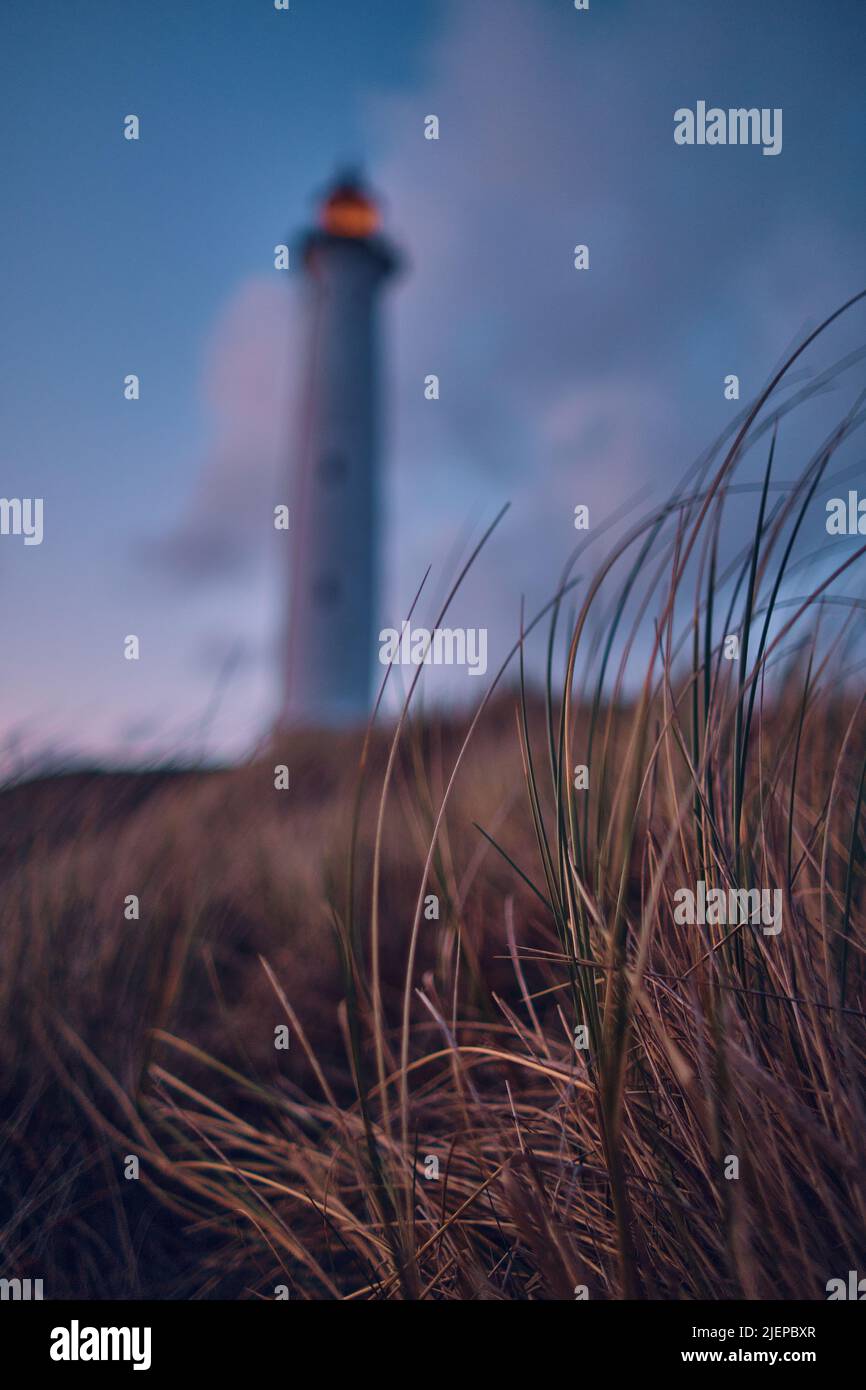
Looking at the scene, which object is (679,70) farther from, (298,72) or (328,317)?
(328,317)

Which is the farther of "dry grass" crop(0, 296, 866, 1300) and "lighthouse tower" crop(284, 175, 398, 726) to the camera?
"lighthouse tower" crop(284, 175, 398, 726)

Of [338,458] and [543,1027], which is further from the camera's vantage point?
[338,458]

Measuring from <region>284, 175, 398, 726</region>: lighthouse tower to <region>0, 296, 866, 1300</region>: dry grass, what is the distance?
10.6 feet

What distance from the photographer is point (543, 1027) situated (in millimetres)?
946

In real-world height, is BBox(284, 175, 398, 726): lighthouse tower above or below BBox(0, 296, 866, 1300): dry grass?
above

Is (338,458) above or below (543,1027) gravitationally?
above

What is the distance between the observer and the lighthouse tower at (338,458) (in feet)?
14.9

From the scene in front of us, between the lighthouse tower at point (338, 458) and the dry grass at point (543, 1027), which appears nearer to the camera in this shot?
the dry grass at point (543, 1027)

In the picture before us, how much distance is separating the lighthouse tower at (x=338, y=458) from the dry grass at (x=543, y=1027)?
10.6 ft

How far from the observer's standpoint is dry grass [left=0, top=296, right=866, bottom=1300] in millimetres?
614

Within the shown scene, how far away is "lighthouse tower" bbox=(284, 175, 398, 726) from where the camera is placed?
4.53 m

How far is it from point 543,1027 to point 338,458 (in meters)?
4.26
